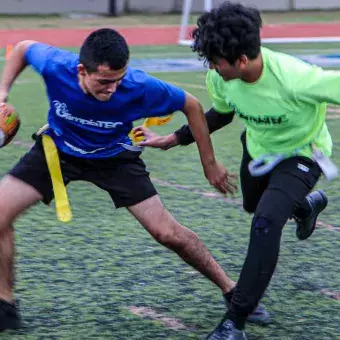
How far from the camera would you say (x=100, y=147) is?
15.4 feet

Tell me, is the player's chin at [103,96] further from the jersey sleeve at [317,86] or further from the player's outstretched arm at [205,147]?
the jersey sleeve at [317,86]

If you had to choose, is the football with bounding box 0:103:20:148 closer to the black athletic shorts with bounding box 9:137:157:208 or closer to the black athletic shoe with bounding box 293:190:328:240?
the black athletic shorts with bounding box 9:137:157:208

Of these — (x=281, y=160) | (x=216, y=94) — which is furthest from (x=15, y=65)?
(x=281, y=160)

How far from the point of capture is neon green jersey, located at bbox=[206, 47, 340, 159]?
439 centimetres

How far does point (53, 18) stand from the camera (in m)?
27.2

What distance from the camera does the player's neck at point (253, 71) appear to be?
4.38 meters

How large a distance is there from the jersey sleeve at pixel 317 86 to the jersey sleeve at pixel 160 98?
58cm

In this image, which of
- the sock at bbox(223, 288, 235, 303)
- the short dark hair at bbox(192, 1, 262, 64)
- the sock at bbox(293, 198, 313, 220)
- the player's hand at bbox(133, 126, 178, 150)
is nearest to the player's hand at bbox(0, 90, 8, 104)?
the player's hand at bbox(133, 126, 178, 150)

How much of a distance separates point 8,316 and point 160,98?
128 cm

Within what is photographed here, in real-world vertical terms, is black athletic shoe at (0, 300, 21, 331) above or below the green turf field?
above

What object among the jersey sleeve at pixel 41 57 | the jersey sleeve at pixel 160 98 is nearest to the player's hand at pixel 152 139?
the jersey sleeve at pixel 160 98

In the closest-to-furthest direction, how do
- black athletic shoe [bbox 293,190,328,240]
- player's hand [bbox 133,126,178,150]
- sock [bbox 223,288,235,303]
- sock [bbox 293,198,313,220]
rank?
sock [bbox 223,288,235,303], player's hand [bbox 133,126,178,150], sock [bbox 293,198,313,220], black athletic shoe [bbox 293,190,328,240]

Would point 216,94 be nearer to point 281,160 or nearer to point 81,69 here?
point 281,160

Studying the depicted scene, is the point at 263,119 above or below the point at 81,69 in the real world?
below
